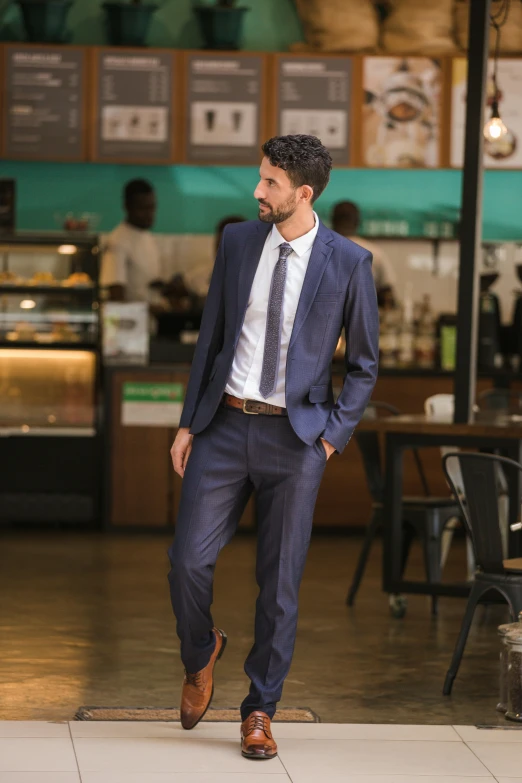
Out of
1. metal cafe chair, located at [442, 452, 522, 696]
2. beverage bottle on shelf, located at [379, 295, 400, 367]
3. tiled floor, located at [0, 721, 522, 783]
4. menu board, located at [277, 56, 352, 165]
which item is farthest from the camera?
menu board, located at [277, 56, 352, 165]

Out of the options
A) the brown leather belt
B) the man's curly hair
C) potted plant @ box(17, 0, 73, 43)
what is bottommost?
the brown leather belt

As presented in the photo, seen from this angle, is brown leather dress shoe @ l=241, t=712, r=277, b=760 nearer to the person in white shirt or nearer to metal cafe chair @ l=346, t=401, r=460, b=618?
metal cafe chair @ l=346, t=401, r=460, b=618

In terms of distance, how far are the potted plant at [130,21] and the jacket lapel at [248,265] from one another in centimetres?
597

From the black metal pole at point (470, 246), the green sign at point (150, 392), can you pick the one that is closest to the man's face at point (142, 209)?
the green sign at point (150, 392)

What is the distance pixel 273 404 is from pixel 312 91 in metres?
6.05

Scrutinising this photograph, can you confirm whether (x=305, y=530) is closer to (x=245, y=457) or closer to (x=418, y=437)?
(x=245, y=457)

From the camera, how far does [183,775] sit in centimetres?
363

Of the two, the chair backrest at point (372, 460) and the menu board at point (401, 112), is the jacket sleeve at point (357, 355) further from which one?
the menu board at point (401, 112)

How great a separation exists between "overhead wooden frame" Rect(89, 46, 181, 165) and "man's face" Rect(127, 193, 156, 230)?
0.24 metres

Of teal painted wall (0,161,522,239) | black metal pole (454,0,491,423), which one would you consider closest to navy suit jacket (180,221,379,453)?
black metal pole (454,0,491,423)

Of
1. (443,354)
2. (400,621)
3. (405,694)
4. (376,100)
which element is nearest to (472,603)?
(405,694)

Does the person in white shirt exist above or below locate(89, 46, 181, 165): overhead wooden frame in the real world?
below

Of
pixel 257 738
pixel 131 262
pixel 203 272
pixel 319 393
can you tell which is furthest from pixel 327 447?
pixel 203 272

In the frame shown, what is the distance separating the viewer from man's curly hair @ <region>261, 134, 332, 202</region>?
371cm
